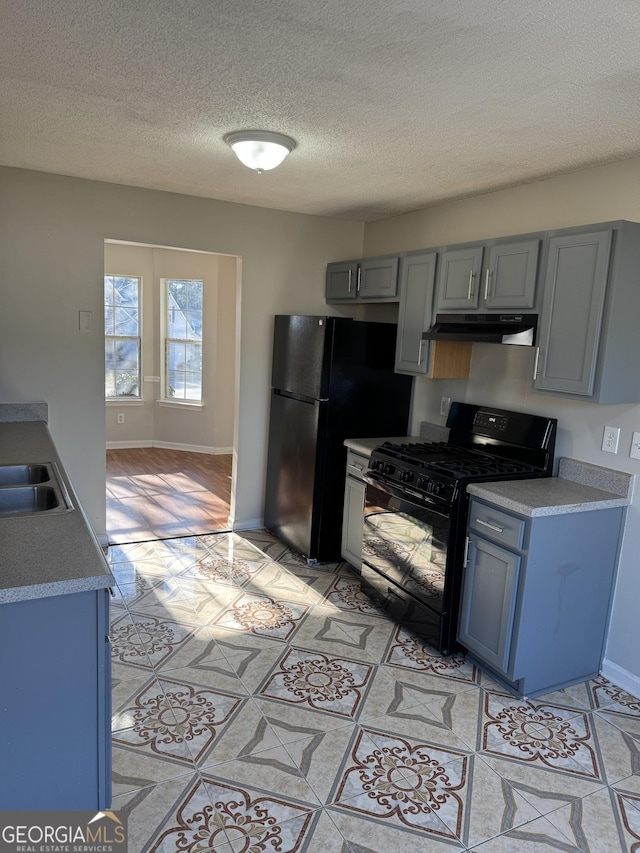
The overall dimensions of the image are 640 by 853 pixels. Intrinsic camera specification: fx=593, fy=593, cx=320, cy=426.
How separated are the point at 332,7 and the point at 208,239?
8.68 ft

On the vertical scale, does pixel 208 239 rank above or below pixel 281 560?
above

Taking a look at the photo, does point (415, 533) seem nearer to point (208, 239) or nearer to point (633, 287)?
point (633, 287)

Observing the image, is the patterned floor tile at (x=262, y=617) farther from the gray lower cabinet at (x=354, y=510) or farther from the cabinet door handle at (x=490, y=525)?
the cabinet door handle at (x=490, y=525)

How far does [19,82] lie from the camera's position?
7.12 feet

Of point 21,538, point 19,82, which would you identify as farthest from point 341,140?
point 21,538

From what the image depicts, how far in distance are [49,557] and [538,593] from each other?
1.93 m

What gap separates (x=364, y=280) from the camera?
13.3 feet

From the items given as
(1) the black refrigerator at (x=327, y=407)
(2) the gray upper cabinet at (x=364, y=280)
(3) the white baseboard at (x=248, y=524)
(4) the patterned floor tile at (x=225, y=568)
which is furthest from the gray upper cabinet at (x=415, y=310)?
(3) the white baseboard at (x=248, y=524)

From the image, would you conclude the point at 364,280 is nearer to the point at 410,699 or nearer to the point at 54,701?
the point at 410,699

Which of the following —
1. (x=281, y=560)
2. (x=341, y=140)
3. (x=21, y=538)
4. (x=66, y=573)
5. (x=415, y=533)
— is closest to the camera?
(x=66, y=573)

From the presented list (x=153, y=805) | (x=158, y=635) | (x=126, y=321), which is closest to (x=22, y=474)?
(x=158, y=635)

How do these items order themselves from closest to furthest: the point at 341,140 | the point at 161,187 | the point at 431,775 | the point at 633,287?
the point at 431,775
the point at 633,287
the point at 341,140
the point at 161,187

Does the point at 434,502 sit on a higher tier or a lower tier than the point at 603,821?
higher

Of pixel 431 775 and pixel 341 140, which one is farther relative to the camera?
pixel 341 140
